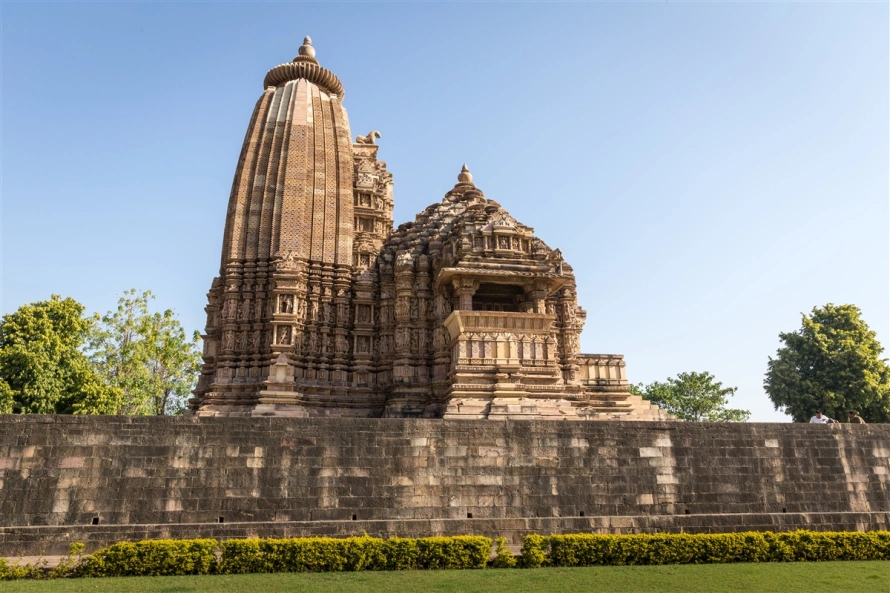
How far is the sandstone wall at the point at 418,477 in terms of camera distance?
32.4 ft

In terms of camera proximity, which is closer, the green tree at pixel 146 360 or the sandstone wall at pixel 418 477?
the sandstone wall at pixel 418 477

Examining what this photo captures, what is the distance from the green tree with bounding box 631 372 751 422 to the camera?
4244 centimetres

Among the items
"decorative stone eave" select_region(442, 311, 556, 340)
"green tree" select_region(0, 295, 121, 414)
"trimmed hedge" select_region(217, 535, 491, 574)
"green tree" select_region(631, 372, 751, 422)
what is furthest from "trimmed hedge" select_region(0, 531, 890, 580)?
"green tree" select_region(631, 372, 751, 422)

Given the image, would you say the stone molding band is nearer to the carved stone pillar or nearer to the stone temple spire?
the stone temple spire

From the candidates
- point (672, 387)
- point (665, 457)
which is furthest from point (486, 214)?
point (672, 387)

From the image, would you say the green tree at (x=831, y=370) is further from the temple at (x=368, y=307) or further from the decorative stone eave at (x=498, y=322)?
the decorative stone eave at (x=498, y=322)

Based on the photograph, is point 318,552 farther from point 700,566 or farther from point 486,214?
point 486,214

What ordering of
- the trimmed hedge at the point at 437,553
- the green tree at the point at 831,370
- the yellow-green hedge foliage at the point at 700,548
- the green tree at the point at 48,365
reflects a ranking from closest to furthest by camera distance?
the trimmed hedge at the point at 437,553 → the yellow-green hedge foliage at the point at 700,548 → the green tree at the point at 48,365 → the green tree at the point at 831,370

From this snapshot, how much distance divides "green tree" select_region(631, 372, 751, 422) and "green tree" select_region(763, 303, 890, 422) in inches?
515

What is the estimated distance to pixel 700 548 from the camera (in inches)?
400

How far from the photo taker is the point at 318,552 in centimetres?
930

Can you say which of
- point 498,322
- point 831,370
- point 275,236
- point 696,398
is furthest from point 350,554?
point 696,398

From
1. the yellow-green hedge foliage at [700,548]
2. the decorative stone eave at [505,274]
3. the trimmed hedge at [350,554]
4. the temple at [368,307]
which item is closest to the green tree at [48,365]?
the temple at [368,307]

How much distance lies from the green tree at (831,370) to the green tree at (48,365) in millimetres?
30093
